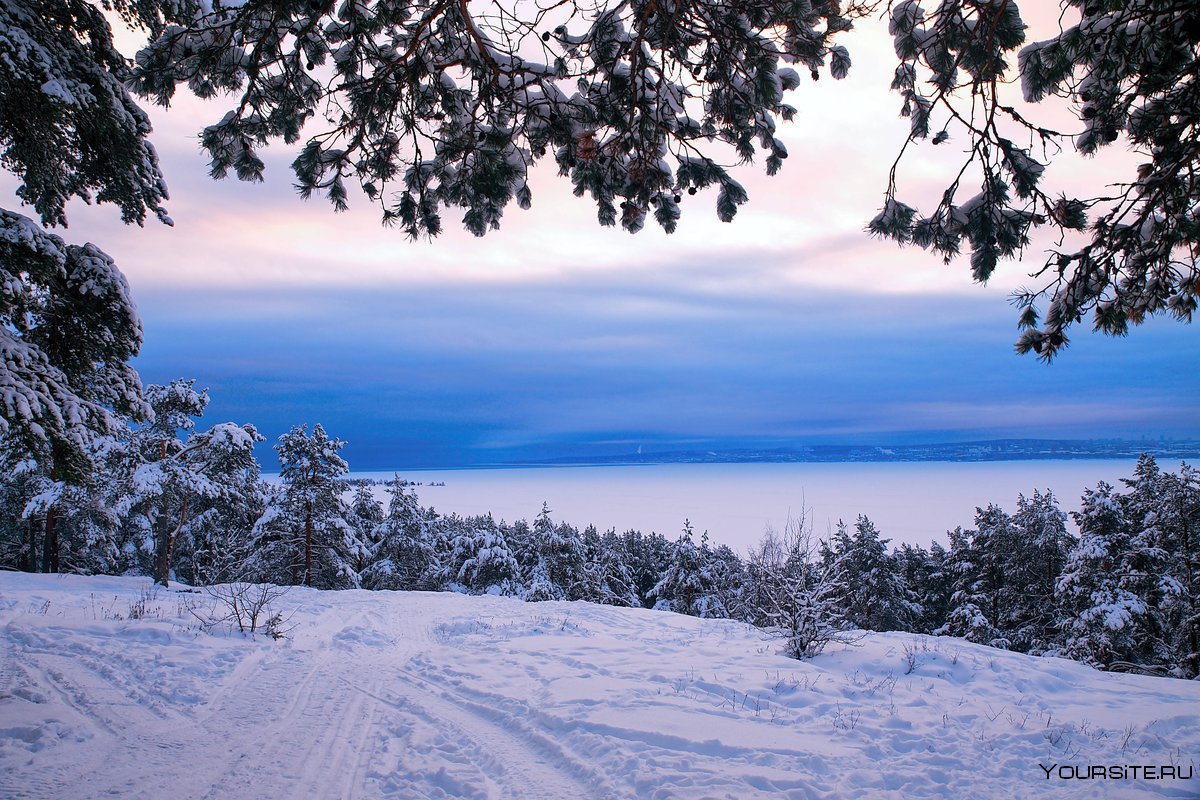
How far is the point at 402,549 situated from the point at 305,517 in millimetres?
8207

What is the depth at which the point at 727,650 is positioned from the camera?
8.91 meters

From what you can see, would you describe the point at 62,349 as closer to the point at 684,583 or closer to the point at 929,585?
the point at 684,583

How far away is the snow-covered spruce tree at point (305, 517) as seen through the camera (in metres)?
25.4

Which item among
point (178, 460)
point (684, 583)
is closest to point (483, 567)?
point (684, 583)

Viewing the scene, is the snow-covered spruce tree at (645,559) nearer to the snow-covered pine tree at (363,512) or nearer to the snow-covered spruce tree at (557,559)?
the snow-covered spruce tree at (557,559)

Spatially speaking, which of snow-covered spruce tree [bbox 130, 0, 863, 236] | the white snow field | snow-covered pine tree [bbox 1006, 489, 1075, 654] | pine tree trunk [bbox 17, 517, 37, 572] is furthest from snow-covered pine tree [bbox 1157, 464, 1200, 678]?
pine tree trunk [bbox 17, 517, 37, 572]

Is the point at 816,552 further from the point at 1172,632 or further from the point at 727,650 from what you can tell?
the point at 1172,632

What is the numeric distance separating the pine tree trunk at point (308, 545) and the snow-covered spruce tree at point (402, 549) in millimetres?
7228

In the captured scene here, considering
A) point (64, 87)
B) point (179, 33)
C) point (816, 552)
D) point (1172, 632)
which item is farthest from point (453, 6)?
point (1172, 632)

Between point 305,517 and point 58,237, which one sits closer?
point 58,237

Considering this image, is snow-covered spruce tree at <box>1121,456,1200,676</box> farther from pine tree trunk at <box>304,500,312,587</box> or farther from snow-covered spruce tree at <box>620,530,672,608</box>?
pine tree trunk at <box>304,500,312,587</box>

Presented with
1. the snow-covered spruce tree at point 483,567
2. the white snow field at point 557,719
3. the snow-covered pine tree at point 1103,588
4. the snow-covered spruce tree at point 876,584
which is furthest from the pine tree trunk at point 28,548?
the snow-covered pine tree at point 1103,588

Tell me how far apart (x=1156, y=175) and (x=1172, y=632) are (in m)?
27.0

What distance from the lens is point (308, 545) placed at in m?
25.2
